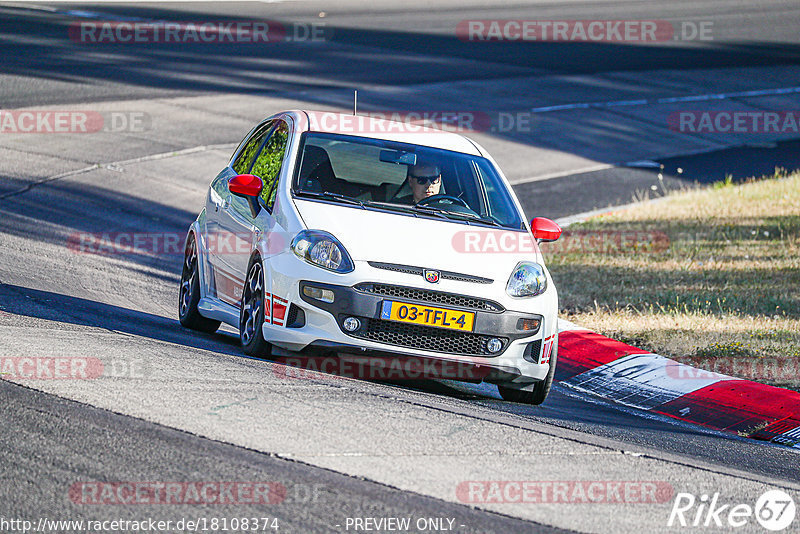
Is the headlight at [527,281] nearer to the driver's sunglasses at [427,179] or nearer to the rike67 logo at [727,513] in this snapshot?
the driver's sunglasses at [427,179]

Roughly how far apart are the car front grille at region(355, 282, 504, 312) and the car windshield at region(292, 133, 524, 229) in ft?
2.89

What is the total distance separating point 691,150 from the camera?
890 inches

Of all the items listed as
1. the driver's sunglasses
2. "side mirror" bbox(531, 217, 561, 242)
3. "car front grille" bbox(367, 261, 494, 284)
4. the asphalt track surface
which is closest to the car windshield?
the driver's sunglasses

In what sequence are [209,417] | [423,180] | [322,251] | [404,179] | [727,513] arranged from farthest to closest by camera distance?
[404,179]
[423,180]
[322,251]
[209,417]
[727,513]

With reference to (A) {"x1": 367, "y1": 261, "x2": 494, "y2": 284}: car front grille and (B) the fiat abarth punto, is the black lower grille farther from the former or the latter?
(A) {"x1": 367, "y1": 261, "x2": 494, "y2": 284}: car front grille

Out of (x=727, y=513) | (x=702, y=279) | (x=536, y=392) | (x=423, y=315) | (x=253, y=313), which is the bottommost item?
(x=702, y=279)

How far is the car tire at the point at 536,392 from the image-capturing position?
767cm

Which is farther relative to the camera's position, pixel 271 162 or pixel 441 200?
pixel 271 162

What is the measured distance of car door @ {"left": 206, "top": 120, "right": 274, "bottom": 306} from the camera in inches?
328

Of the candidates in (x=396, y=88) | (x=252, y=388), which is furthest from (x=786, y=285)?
(x=396, y=88)

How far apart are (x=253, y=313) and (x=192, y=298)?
1.48 m

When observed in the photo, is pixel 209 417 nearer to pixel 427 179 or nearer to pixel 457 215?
pixel 457 215

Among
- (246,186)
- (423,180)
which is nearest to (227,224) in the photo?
(246,186)

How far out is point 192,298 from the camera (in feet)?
29.7
